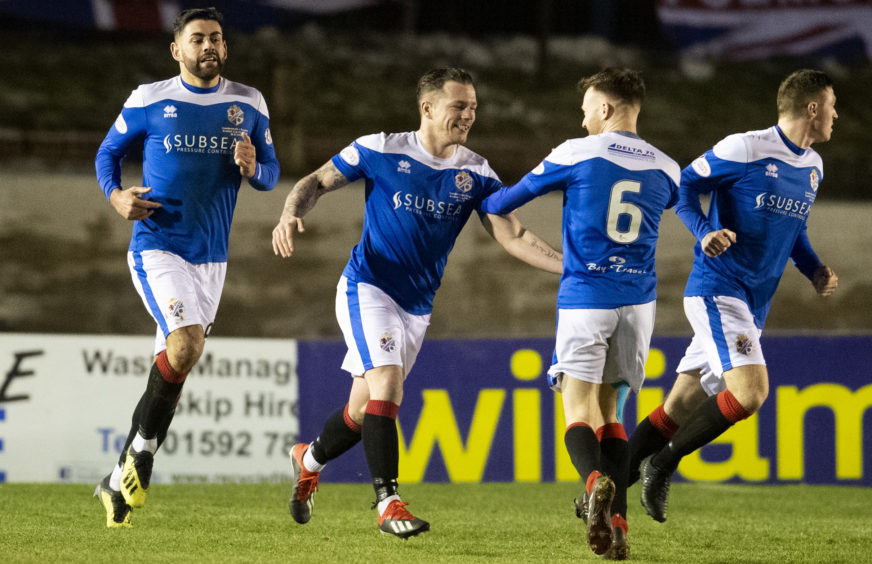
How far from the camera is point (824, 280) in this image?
5.53m

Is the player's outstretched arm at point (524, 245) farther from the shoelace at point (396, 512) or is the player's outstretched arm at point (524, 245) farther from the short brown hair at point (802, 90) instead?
the short brown hair at point (802, 90)

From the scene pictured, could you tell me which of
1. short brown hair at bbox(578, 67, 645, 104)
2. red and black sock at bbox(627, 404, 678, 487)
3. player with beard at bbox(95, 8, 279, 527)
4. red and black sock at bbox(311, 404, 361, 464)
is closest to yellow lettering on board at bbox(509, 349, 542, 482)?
red and black sock at bbox(627, 404, 678, 487)

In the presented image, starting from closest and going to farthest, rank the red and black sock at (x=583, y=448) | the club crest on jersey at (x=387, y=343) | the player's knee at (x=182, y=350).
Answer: the red and black sock at (x=583, y=448), the club crest on jersey at (x=387, y=343), the player's knee at (x=182, y=350)

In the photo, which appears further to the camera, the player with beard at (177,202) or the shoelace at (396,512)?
the player with beard at (177,202)

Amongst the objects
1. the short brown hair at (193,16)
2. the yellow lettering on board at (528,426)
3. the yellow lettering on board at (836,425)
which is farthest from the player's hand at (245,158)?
the yellow lettering on board at (836,425)

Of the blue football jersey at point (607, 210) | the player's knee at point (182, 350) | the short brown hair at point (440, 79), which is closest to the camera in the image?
the blue football jersey at point (607, 210)

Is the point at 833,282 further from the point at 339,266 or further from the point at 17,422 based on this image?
the point at 339,266

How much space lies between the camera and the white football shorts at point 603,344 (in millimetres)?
4559

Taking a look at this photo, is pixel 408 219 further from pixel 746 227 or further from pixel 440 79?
pixel 746 227

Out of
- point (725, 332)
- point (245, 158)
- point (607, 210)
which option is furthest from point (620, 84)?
point (245, 158)

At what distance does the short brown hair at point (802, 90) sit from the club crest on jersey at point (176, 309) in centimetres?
299

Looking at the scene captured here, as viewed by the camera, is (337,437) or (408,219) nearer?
(408,219)

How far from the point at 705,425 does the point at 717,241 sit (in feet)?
3.13

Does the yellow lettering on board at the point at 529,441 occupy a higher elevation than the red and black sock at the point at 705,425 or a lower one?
lower
